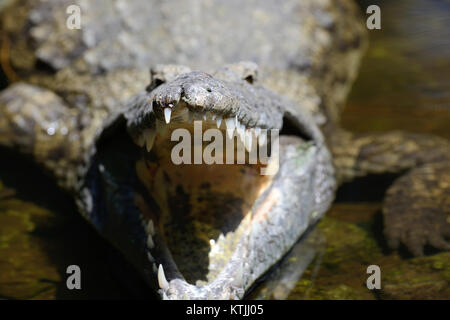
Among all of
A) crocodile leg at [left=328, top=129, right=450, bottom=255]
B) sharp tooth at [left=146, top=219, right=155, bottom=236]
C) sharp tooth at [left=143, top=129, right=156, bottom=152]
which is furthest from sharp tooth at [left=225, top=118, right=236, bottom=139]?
crocodile leg at [left=328, top=129, right=450, bottom=255]

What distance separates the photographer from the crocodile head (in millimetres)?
2619

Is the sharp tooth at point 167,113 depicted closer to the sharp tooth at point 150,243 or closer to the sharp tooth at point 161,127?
the sharp tooth at point 161,127

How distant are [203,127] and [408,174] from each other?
183cm

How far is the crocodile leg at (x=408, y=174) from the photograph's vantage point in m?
3.31

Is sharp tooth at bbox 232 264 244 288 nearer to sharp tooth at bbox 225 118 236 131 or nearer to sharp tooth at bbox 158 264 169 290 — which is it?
sharp tooth at bbox 158 264 169 290

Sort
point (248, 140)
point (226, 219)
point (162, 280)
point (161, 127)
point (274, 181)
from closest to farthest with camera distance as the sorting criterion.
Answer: point (161, 127) → point (162, 280) → point (248, 140) → point (226, 219) → point (274, 181)

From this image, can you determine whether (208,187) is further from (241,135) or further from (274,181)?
(241,135)

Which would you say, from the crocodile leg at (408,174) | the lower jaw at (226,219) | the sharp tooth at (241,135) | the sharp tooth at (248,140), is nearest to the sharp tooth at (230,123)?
the sharp tooth at (241,135)

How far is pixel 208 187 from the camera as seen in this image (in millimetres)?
3039

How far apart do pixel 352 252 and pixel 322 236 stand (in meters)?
0.25

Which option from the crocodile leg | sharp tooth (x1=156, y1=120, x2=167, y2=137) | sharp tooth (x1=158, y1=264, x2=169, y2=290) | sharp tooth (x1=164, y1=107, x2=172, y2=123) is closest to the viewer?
sharp tooth (x1=164, y1=107, x2=172, y2=123)

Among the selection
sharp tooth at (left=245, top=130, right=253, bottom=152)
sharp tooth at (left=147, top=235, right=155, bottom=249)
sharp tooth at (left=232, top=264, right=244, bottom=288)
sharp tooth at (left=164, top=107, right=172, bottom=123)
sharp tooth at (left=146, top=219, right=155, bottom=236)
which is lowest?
sharp tooth at (left=232, top=264, right=244, bottom=288)

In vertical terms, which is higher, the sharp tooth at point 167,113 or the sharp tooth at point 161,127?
the sharp tooth at point 167,113

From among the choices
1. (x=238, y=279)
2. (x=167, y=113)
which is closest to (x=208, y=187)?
(x=238, y=279)
